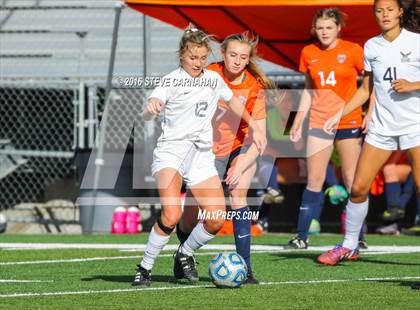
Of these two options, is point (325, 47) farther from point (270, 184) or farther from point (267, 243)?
point (270, 184)

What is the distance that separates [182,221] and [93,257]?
182 cm

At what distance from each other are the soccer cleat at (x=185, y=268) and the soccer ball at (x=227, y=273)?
435 millimetres

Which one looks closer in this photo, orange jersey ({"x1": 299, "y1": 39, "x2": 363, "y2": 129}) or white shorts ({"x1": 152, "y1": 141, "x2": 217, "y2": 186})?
white shorts ({"x1": 152, "y1": 141, "x2": 217, "y2": 186})

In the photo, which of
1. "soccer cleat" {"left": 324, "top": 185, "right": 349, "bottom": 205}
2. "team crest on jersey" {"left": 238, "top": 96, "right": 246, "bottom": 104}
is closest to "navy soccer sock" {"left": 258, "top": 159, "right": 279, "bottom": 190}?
"soccer cleat" {"left": 324, "top": 185, "right": 349, "bottom": 205}

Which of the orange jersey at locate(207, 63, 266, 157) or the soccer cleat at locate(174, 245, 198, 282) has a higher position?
the orange jersey at locate(207, 63, 266, 157)

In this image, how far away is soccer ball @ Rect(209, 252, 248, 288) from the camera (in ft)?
20.3

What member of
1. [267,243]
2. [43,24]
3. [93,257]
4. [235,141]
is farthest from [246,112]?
[43,24]

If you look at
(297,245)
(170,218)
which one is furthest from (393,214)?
(170,218)

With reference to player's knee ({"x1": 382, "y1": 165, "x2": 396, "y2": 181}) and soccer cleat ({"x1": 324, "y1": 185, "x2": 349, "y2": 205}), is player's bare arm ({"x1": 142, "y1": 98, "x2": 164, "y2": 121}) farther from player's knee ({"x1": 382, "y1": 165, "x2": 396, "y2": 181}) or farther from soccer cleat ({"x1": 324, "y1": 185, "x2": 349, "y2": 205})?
player's knee ({"x1": 382, "y1": 165, "x2": 396, "y2": 181})

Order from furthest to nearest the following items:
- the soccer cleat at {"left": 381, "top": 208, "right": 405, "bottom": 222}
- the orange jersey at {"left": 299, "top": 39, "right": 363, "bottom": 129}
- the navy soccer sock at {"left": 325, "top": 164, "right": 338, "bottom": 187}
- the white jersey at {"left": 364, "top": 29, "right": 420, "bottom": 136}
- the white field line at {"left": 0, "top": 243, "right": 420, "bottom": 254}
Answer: the navy soccer sock at {"left": 325, "top": 164, "right": 338, "bottom": 187} < the soccer cleat at {"left": 381, "top": 208, "right": 405, "bottom": 222} < the white field line at {"left": 0, "top": 243, "right": 420, "bottom": 254} < the orange jersey at {"left": 299, "top": 39, "right": 363, "bottom": 129} < the white jersey at {"left": 364, "top": 29, "right": 420, "bottom": 136}

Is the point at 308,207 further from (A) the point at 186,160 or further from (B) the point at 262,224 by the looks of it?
(B) the point at 262,224

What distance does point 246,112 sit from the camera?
6.88 m

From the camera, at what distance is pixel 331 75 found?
9008 mm

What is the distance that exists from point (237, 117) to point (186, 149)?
0.81 metres
